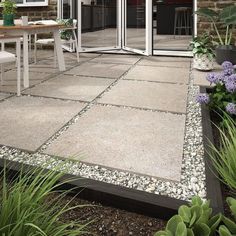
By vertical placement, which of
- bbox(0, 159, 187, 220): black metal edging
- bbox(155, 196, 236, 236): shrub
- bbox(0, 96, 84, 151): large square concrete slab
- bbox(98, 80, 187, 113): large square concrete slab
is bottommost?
bbox(0, 159, 187, 220): black metal edging

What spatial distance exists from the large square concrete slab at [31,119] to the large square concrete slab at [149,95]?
0.47 m

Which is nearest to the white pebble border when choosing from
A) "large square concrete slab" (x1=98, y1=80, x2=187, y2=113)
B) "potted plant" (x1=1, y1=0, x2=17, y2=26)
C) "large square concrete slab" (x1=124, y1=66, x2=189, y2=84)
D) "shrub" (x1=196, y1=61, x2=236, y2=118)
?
"shrub" (x1=196, y1=61, x2=236, y2=118)

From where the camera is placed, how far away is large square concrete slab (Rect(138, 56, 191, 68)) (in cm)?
554

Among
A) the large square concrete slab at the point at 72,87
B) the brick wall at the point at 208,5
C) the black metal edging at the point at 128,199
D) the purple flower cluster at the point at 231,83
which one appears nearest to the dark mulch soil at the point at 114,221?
the black metal edging at the point at 128,199

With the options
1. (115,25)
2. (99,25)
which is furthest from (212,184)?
(99,25)

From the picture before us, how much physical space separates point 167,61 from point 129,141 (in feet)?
12.8

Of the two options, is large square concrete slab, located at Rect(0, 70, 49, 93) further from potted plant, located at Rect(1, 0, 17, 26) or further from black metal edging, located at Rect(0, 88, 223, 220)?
black metal edging, located at Rect(0, 88, 223, 220)

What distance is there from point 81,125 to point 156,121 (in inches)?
24.5

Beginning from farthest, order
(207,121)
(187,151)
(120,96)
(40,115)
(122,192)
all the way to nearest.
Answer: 1. (120,96)
2. (40,115)
3. (207,121)
4. (187,151)
5. (122,192)

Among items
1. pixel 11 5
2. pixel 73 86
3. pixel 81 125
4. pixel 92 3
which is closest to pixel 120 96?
pixel 73 86

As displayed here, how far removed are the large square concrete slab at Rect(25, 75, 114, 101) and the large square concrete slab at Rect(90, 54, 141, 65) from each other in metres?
1.59

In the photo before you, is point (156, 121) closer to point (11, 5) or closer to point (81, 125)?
point (81, 125)

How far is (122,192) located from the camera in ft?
4.87

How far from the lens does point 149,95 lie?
349cm
